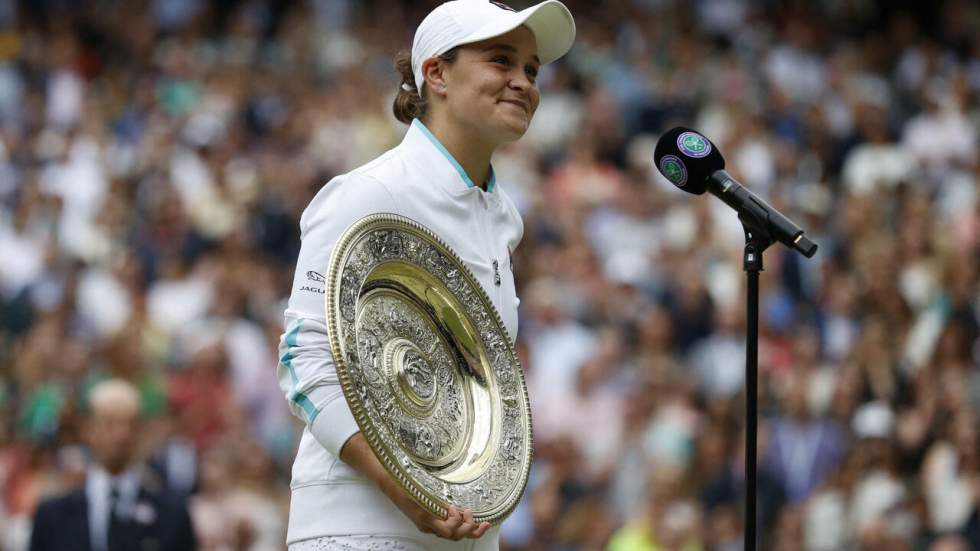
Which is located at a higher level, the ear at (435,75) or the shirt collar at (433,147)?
the ear at (435,75)

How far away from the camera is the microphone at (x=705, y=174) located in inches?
141

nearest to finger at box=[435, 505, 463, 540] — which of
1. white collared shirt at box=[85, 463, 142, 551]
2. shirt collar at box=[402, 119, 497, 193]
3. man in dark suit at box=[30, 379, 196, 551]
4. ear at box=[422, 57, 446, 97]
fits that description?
shirt collar at box=[402, 119, 497, 193]

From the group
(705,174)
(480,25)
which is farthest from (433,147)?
(705,174)

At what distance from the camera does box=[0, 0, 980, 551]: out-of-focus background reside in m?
8.16

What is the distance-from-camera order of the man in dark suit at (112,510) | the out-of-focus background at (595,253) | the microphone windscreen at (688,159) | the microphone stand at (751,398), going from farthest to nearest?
1. the out-of-focus background at (595,253)
2. the man in dark suit at (112,510)
3. the microphone windscreen at (688,159)
4. the microphone stand at (751,398)

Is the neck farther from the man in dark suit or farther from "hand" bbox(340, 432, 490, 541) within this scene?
the man in dark suit

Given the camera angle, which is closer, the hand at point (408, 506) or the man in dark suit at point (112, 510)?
the hand at point (408, 506)

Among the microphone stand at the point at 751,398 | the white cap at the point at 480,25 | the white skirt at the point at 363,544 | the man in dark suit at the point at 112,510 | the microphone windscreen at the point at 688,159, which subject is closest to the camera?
the white skirt at the point at 363,544

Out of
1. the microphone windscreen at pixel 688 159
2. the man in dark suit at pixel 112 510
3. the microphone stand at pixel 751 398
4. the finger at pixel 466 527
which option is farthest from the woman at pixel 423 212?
the man in dark suit at pixel 112 510

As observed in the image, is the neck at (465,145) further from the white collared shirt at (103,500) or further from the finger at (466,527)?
the white collared shirt at (103,500)

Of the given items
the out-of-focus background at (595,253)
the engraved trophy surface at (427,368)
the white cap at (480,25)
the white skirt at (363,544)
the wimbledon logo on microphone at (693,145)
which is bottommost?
the white skirt at (363,544)

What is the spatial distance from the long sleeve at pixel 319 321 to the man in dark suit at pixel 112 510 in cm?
313

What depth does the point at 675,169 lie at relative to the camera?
147 inches

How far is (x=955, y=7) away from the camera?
13992mm
